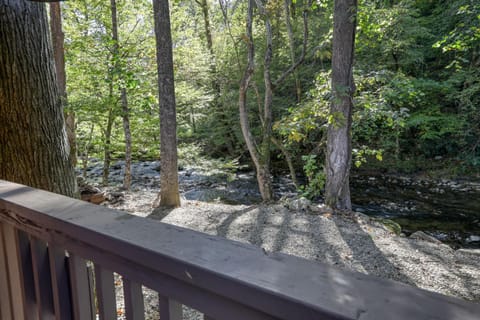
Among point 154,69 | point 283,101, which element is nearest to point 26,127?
point 154,69

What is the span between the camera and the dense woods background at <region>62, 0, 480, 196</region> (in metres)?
5.74

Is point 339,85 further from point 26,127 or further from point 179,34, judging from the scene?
point 179,34

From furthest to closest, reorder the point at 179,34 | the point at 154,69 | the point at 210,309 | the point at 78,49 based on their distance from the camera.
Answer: the point at 179,34, the point at 154,69, the point at 78,49, the point at 210,309

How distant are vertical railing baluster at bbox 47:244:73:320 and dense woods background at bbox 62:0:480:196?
3.52 meters

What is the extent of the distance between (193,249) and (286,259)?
193 mm

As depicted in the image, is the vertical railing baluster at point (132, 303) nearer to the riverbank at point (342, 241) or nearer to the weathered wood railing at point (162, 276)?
the weathered wood railing at point (162, 276)

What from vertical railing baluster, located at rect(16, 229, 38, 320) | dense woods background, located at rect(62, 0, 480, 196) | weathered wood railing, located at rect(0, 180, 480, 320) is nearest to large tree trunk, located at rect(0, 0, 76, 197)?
weathered wood railing, located at rect(0, 180, 480, 320)

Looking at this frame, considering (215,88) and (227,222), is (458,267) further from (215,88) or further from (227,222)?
(215,88)

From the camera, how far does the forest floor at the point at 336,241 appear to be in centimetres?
324

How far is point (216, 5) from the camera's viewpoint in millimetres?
12922

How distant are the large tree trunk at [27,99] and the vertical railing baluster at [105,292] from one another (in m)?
1.47

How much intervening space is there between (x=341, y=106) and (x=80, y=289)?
510 centimetres

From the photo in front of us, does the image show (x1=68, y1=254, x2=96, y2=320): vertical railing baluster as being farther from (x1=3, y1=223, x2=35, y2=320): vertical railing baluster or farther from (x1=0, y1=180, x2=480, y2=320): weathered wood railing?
(x1=3, y1=223, x2=35, y2=320): vertical railing baluster

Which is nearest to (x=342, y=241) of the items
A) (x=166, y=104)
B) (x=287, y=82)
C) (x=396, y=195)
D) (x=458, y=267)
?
(x=458, y=267)
